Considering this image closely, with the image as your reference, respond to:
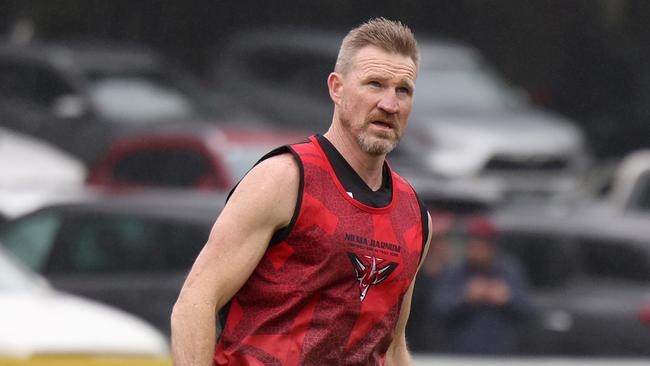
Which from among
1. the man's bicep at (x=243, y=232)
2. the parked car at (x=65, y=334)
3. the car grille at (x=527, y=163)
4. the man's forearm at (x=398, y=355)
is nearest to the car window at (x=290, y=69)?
the car grille at (x=527, y=163)

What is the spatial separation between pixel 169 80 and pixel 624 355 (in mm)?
9457

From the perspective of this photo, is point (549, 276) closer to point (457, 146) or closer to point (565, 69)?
point (457, 146)

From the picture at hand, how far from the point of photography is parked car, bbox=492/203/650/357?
36.5ft

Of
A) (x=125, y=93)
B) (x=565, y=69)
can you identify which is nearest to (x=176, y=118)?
(x=125, y=93)

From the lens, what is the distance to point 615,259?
11891 mm

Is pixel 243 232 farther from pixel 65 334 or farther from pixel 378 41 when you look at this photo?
pixel 65 334

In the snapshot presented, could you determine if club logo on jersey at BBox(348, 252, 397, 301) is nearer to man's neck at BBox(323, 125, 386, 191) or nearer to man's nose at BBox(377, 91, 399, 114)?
man's neck at BBox(323, 125, 386, 191)

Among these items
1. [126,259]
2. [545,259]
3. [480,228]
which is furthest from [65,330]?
[545,259]

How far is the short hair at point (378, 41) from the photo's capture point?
4.68 m

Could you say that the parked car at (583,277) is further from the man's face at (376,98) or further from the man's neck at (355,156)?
the man's face at (376,98)

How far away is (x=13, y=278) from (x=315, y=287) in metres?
4.89

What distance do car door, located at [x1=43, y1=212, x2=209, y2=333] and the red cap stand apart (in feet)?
5.31

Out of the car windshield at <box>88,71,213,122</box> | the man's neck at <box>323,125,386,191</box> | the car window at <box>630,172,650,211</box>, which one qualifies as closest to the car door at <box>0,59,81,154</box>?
the car windshield at <box>88,71,213,122</box>

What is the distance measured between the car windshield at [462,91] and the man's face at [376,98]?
47.8 feet
